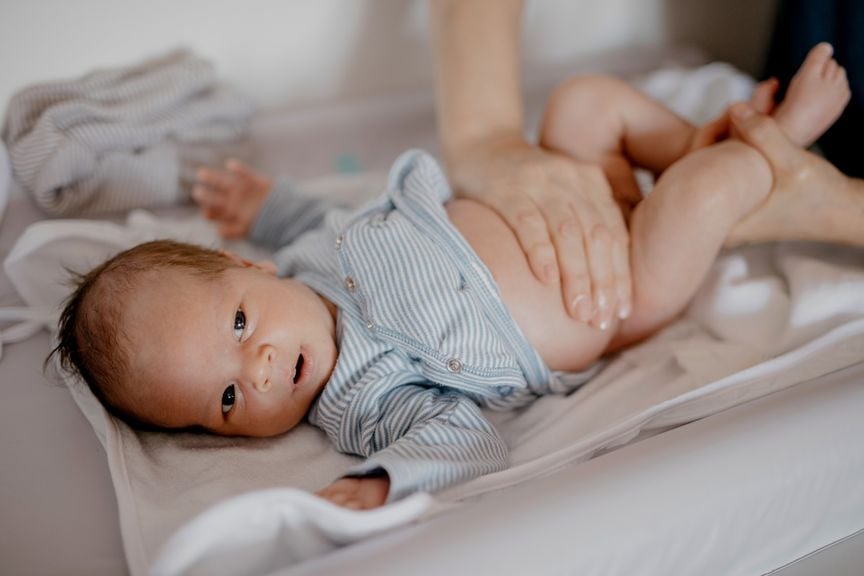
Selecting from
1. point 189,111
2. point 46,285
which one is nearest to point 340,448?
point 46,285

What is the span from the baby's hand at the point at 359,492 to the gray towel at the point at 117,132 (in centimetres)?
76

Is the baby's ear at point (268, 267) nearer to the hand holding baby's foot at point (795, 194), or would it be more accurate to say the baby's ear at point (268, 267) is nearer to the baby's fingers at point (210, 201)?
the baby's fingers at point (210, 201)

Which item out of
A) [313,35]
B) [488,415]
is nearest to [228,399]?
[488,415]

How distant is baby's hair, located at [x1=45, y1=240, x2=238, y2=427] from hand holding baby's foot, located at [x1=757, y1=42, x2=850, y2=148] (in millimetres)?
768

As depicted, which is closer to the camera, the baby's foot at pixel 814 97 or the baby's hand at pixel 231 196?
the baby's foot at pixel 814 97

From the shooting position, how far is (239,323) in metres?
0.89

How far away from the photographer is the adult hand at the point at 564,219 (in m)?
0.94

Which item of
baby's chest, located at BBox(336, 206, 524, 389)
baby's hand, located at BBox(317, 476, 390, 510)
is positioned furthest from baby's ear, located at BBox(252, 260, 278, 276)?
baby's hand, located at BBox(317, 476, 390, 510)

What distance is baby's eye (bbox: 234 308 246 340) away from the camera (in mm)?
884

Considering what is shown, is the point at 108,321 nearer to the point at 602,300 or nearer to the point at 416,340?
the point at 416,340

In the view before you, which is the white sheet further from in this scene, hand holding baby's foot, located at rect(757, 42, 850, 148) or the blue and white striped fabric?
hand holding baby's foot, located at rect(757, 42, 850, 148)

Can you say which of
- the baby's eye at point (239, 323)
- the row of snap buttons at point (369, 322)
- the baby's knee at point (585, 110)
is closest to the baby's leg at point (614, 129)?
the baby's knee at point (585, 110)

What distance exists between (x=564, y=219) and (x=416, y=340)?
250mm

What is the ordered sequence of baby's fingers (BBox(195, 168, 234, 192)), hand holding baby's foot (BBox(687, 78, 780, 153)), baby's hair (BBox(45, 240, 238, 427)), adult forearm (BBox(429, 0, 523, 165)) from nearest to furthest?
1. baby's hair (BBox(45, 240, 238, 427))
2. hand holding baby's foot (BBox(687, 78, 780, 153))
3. adult forearm (BBox(429, 0, 523, 165))
4. baby's fingers (BBox(195, 168, 234, 192))
